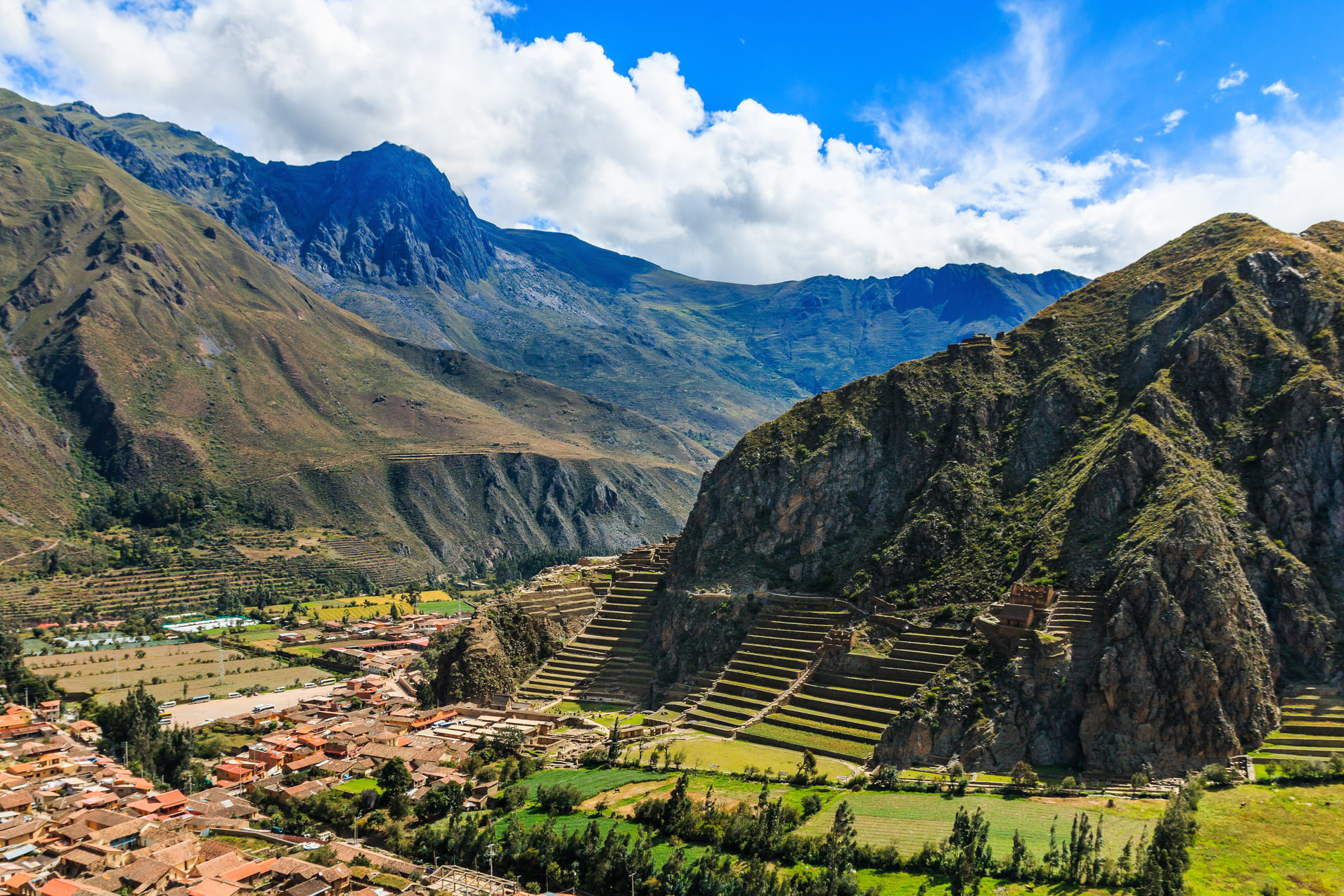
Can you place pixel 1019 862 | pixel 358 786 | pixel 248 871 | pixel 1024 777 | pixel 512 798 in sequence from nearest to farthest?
pixel 1019 862 → pixel 248 871 → pixel 1024 777 → pixel 512 798 → pixel 358 786

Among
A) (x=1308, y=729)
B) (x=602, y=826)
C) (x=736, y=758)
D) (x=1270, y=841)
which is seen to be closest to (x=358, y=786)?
(x=602, y=826)

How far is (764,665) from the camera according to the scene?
77062mm

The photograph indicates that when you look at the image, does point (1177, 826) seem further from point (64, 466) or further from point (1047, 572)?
point (64, 466)

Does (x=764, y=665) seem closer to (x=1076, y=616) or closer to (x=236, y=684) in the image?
(x=1076, y=616)

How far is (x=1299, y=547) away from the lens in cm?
6331

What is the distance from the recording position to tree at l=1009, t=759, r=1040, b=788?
53.7 m

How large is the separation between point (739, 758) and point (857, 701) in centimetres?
997

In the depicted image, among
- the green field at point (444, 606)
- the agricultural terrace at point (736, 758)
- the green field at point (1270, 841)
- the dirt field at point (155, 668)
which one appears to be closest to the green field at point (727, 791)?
the agricultural terrace at point (736, 758)

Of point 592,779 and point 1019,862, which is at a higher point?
point 1019,862

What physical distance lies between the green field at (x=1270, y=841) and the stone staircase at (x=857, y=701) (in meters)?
20.4

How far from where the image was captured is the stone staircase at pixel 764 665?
237 ft

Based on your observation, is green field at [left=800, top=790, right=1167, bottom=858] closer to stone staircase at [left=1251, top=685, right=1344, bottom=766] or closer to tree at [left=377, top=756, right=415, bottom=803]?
stone staircase at [left=1251, top=685, right=1344, bottom=766]

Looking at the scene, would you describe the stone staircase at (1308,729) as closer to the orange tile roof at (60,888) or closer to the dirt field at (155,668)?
the orange tile roof at (60,888)

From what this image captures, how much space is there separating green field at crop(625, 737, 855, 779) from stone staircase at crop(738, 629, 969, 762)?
99 centimetres
